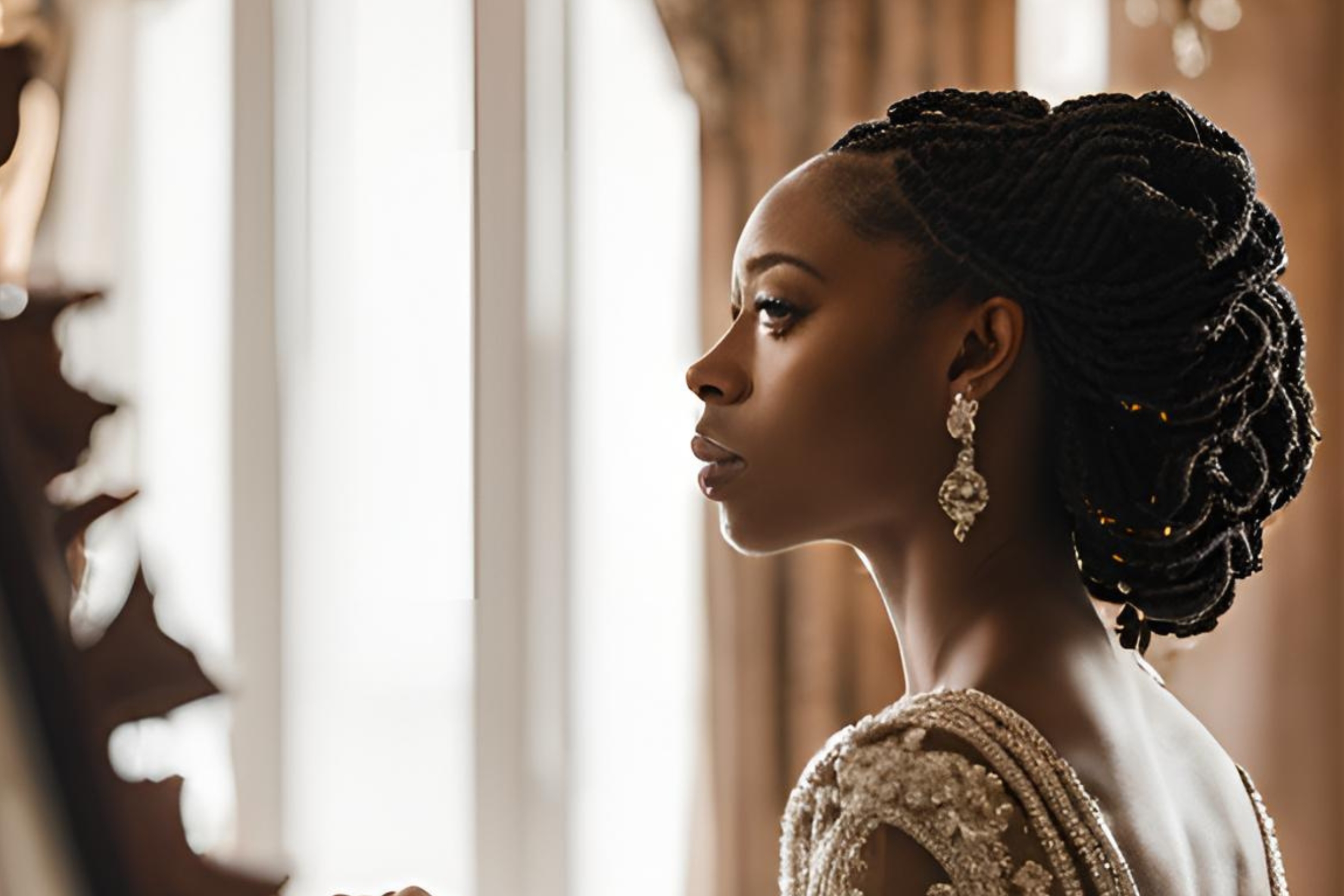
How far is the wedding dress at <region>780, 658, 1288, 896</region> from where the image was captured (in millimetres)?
1128

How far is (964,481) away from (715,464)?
0.72ft

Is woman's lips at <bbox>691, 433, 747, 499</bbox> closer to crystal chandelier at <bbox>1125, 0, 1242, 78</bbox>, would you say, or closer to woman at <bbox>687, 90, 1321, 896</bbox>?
woman at <bbox>687, 90, 1321, 896</bbox>

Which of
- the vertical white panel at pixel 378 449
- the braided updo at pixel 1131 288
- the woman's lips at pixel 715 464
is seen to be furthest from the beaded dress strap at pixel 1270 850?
the vertical white panel at pixel 378 449

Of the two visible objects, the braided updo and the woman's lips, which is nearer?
the braided updo

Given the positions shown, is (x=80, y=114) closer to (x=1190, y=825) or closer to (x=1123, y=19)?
(x=1190, y=825)

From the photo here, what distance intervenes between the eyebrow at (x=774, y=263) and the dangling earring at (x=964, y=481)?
0.16m

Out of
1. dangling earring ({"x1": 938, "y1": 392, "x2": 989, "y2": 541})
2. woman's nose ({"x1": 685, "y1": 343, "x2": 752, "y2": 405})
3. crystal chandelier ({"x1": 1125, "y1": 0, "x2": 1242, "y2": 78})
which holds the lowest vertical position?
dangling earring ({"x1": 938, "y1": 392, "x2": 989, "y2": 541})

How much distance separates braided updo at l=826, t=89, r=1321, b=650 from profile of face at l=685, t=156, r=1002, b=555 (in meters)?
0.04

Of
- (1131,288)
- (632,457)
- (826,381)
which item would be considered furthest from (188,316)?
(1131,288)

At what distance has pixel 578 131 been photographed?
320 cm

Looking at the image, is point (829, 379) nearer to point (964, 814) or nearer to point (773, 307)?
point (773, 307)

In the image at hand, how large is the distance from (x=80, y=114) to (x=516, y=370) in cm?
99

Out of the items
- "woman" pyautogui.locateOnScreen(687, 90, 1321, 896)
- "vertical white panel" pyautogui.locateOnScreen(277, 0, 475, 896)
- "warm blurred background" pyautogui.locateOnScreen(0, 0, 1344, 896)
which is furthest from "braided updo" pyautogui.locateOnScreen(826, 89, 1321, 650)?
"vertical white panel" pyautogui.locateOnScreen(277, 0, 475, 896)

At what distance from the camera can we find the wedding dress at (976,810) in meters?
1.13
